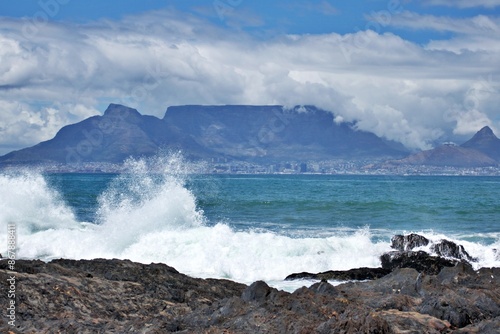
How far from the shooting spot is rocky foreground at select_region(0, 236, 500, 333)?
29.4ft

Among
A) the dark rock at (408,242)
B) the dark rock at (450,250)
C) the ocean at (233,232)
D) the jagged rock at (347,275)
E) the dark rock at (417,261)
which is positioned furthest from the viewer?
the dark rock at (408,242)

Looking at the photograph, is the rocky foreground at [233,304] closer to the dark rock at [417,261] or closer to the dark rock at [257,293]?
the dark rock at [257,293]

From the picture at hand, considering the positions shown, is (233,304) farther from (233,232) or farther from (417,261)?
(233,232)

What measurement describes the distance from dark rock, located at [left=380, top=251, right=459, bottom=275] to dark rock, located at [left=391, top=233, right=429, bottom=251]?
171 centimetres

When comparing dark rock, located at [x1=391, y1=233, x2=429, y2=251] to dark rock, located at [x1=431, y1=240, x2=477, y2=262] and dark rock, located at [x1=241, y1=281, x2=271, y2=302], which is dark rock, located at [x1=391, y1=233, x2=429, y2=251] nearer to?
dark rock, located at [x1=431, y1=240, x2=477, y2=262]

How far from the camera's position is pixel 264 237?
27.8m

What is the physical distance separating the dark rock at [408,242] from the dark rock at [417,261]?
1707mm

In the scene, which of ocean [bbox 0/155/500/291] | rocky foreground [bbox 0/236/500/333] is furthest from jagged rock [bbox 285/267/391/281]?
rocky foreground [bbox 0/236/500/333]

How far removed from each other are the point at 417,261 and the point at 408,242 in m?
A: 2.79

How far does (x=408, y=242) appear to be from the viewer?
25203mm

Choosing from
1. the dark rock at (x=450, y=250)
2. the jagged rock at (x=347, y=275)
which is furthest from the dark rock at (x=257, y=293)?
the dark rock at (x=450, y=250)

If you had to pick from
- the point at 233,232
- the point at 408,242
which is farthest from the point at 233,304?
the point at 233,232

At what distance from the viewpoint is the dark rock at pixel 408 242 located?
981 inches

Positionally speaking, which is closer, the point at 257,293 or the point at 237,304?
the point at 237,304
